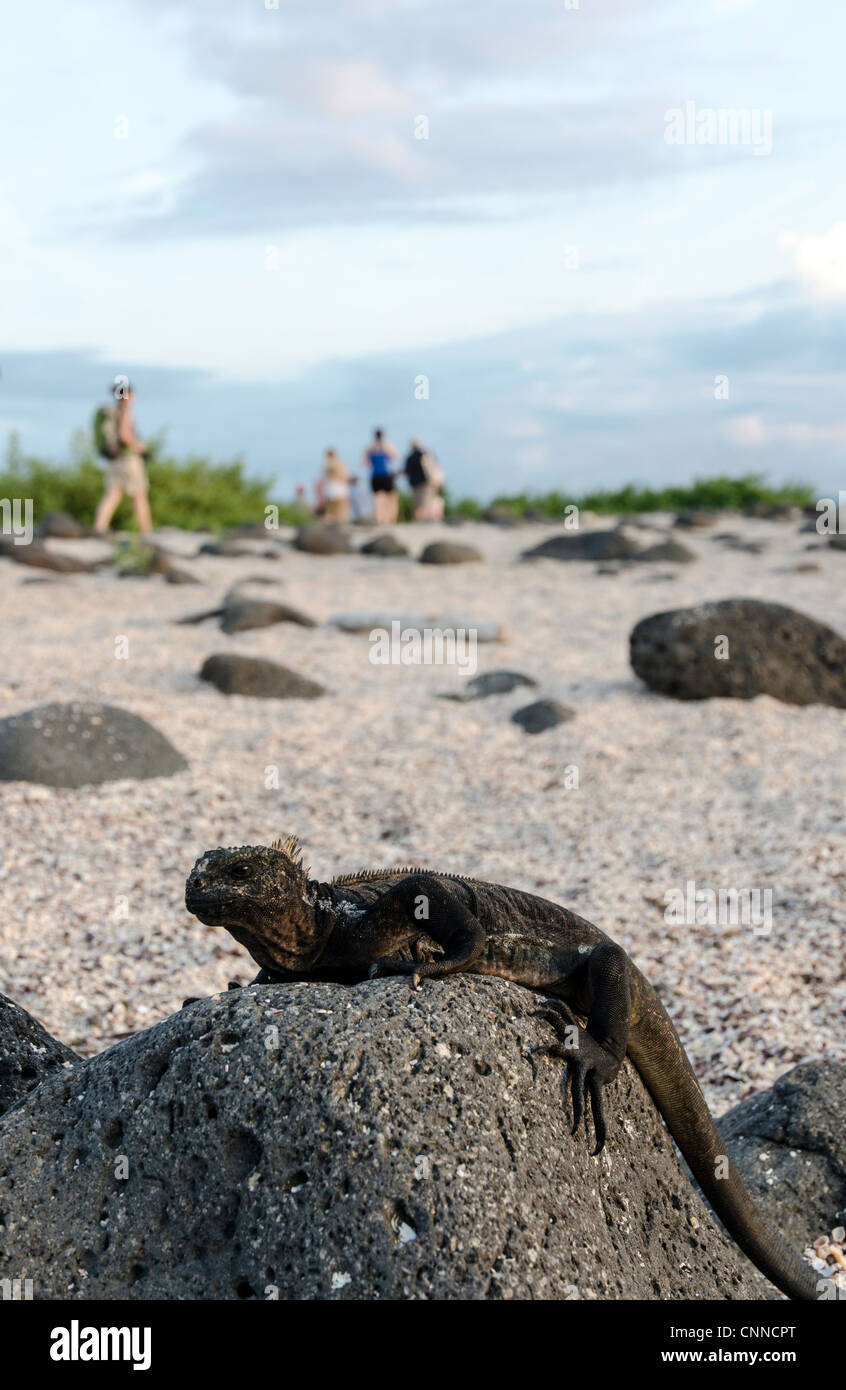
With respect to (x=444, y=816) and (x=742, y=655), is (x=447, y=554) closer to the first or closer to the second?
(x=742, y=655)

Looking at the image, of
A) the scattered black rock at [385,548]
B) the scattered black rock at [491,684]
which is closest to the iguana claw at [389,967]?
the scattered black rock at [491,684]

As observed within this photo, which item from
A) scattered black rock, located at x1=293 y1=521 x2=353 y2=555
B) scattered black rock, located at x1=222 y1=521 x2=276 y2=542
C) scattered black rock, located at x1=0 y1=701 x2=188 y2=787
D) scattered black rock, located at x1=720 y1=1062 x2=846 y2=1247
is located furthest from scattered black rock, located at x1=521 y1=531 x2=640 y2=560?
scattered black rock, located at x1=720 y1=1062 x2=846 y2=1247

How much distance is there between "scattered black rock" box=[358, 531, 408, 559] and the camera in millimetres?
19953

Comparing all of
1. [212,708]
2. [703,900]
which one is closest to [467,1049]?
[703,900]

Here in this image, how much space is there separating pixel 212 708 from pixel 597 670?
3792 mm

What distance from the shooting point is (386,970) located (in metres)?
3.01

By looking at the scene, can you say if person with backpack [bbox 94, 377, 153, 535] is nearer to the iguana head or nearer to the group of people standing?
the group of people standing

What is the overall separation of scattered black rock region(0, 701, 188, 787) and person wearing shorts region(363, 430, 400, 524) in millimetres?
16738

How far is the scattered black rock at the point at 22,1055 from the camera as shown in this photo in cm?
337

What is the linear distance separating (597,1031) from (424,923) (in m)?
0.49

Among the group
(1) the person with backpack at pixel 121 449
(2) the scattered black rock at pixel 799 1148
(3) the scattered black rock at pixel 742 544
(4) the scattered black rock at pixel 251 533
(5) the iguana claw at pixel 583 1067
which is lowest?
(2) the scattered black rock at pixel 799 1148

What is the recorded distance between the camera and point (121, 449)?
18.1 m

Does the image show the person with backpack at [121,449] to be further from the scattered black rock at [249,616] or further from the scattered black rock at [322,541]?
the scattered black rock at [249,616]
